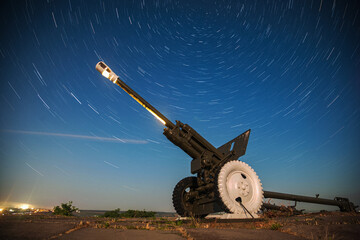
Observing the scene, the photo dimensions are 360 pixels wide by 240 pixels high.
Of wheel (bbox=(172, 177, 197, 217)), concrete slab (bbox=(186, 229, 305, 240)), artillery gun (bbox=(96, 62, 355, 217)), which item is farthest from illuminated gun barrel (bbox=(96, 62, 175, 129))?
concrete slab (bbox=(186, 229, 305, 240))

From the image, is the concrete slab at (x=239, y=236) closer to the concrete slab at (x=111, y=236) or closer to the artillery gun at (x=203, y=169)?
the concrete slab at (x=111, y=236)

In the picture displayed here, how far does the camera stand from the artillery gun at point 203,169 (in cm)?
601

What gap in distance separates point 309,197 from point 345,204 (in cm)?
324

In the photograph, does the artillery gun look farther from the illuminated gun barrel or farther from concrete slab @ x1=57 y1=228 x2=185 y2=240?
concrete slab @ x1=57 y1=228 x2=185 y2=240

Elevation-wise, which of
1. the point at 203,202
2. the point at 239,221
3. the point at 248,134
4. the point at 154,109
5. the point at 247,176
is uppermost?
the point at 154,109

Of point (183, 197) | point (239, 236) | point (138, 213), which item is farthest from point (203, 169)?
point (138, 213)

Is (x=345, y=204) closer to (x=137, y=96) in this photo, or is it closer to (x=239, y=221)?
(x=239, y=221)

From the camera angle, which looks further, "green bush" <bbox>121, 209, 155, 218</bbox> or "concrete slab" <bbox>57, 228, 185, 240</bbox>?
"green bush" <bbox>121, 209, 155, 218</bbox>

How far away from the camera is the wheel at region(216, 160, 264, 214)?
5.46 metres

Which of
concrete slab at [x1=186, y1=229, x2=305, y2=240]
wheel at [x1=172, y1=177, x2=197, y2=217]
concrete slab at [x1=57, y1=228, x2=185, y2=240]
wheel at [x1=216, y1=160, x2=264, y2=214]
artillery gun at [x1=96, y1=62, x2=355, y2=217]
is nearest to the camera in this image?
concrete slab at [x1=57, y1=228, x2=185, y2=240]

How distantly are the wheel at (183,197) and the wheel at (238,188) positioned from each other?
2207mm

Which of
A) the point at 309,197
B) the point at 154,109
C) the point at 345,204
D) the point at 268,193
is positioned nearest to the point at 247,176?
the point at 268,193

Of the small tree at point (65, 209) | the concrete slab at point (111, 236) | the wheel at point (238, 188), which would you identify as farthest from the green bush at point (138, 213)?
the concrete slab at point (111, 236)

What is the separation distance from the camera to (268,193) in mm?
7812
